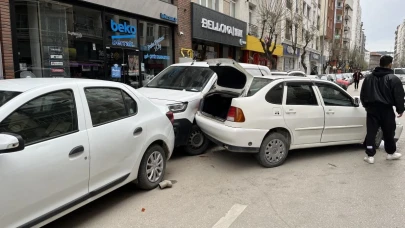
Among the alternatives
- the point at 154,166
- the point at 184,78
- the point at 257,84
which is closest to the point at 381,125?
the point at 257,84

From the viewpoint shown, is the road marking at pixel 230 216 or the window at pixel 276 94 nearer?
the road marking at pixel 230 216

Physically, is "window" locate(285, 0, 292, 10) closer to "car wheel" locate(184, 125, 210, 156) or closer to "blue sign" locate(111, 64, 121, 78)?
"blue sign" locate(111, 64, 121, 78)

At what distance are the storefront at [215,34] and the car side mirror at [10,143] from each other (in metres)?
12.8

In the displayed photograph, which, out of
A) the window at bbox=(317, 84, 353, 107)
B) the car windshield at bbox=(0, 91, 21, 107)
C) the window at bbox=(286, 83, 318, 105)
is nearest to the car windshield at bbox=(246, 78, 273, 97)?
the window at bbox=(286, 83, 318, 105)

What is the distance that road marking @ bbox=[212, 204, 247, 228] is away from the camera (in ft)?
11.6

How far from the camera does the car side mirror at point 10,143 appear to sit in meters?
2.53

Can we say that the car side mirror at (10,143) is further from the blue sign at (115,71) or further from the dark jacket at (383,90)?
the blue sign at (115,71)

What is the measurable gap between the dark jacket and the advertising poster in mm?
8460

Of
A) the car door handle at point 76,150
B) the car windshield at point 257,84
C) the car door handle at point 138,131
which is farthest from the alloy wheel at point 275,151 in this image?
the car door handle at point 76,150

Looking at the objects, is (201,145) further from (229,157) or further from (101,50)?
(101,50)

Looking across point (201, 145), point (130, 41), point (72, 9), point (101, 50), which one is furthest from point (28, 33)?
point (201, 145)

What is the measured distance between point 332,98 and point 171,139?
3336 millimetres

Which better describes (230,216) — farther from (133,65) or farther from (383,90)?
(133,65)

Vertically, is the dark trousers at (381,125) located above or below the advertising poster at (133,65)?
below
